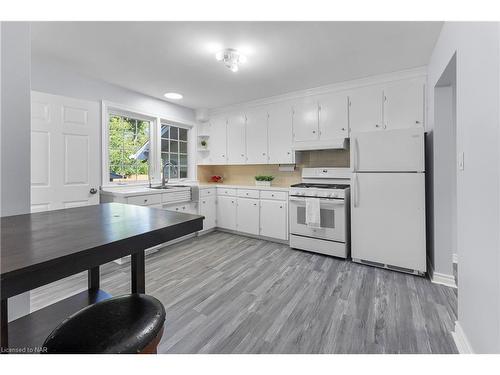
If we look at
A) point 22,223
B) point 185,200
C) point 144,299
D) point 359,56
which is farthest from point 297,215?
point 22,223

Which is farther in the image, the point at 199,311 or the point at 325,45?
the point at 325,45

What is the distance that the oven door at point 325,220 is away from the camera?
304 cm

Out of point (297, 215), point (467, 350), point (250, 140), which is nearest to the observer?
point (467, 350)

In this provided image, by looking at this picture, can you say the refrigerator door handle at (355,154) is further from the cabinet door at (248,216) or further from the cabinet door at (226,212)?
the cabinet door at (226,212)

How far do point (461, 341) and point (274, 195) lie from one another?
2600 mm

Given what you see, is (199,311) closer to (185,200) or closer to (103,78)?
(185,200)

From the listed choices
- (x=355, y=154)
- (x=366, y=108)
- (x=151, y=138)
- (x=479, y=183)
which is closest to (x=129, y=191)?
(x=151, y=138)

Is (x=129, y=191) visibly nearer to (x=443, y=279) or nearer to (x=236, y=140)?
(x=236, y=140)

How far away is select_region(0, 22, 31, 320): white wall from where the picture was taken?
1394 millimetres

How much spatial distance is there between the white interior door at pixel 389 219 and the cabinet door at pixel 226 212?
1.98m

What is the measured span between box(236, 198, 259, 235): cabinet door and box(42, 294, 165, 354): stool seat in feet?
9.99

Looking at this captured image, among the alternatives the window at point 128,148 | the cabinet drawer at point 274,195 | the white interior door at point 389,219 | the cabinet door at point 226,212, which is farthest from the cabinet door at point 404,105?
the window at point 128,148

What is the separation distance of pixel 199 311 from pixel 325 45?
261cm

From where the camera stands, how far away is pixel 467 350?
1418mm
